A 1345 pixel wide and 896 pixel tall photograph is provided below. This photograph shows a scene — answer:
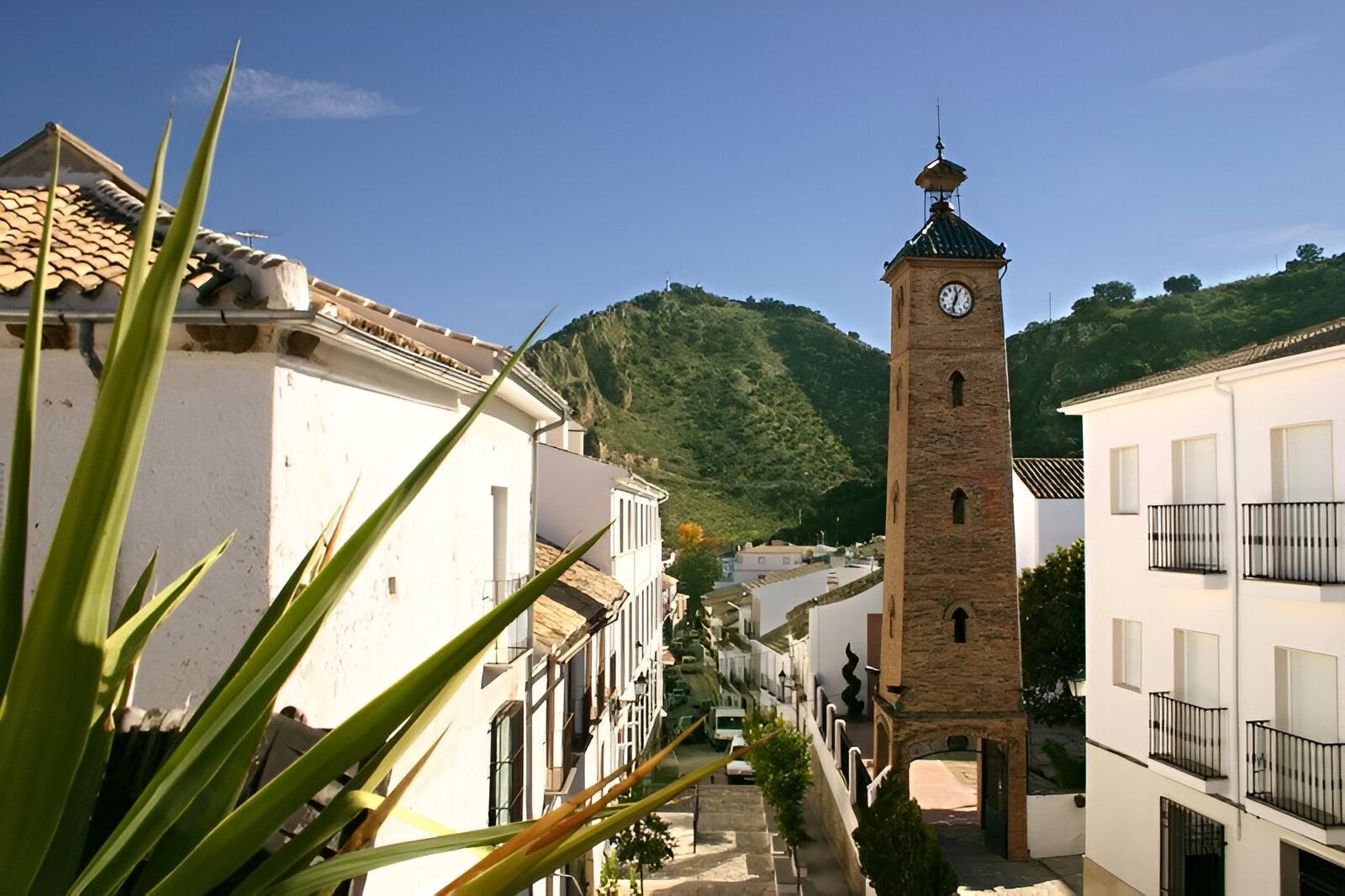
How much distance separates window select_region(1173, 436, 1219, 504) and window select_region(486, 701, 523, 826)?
929 centimetres

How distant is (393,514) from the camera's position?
6.07ft

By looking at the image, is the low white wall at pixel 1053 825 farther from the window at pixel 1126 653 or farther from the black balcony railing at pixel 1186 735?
the black balcony railing at pixel 1186 735

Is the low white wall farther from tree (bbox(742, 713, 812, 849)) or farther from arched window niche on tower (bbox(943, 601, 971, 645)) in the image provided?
tree (bbox(742, 713, 812, 849))

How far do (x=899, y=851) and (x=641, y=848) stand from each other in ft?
13.6

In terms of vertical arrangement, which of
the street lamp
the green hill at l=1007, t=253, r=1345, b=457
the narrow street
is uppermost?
the green hill at l=1007, t=253, r=1345, b=457

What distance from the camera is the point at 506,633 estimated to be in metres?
8.85

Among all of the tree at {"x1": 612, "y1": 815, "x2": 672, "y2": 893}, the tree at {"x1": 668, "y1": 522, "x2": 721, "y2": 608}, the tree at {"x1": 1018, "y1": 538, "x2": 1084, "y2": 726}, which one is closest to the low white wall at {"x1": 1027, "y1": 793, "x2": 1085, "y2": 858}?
the tree at {"x1": 1018, "y1": 538, "x2": 1084, "y2": 726}

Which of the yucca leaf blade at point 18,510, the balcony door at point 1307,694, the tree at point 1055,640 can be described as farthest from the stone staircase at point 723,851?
the yucca leaf blade at point 18,510

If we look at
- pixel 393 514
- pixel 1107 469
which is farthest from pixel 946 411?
pixel 393 514

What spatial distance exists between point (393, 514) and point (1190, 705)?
Answer: 1358 cm

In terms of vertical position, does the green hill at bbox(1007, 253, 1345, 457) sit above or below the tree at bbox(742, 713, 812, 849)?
above

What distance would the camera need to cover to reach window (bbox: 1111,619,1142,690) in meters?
15.0

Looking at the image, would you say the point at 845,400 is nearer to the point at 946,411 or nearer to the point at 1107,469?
the point at 946,411

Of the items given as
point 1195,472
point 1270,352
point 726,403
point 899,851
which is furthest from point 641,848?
point 726,403
